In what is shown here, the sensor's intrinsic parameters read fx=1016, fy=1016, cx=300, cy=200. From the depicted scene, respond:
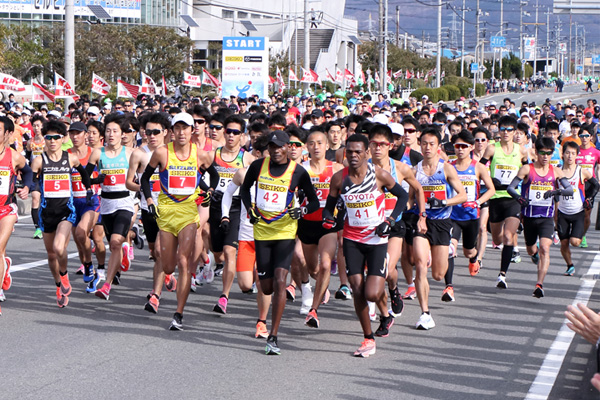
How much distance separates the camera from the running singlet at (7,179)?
1040 cm

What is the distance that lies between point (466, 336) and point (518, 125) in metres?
5.96

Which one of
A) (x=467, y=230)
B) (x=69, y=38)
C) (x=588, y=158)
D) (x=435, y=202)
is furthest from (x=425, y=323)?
(x=69, y=38)

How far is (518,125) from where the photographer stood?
14844mm

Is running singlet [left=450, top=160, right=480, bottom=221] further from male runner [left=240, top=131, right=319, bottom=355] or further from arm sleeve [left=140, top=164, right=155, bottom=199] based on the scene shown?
arm sleeve [left=140, top=164, right=155, bottom=199]

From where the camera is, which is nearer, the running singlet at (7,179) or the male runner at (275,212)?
the male runner at (275,212)

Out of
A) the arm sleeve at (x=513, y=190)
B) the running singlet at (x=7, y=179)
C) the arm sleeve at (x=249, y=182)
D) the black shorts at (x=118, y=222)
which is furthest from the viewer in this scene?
the arm sleeve at (x=513, y=190)

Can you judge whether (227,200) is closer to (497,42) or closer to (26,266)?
→ (26,266)

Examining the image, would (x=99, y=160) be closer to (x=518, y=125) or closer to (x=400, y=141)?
(x=400, y=141)

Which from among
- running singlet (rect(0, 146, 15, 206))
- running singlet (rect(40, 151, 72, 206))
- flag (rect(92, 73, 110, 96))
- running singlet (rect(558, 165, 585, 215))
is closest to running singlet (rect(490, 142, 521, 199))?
running singlet (rect(558, 165, 585, 215))

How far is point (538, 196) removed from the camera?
1209 cm

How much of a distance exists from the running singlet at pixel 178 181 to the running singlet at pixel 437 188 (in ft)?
8.21

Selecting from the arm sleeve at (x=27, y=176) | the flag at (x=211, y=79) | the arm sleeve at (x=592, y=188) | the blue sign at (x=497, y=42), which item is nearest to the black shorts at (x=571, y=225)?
the arm sleeve at (x=592, y=188)

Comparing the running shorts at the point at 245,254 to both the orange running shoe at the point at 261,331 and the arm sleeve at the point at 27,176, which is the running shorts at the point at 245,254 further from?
the arm sleeve at the point at 27,176

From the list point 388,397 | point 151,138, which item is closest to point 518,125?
point 151,138
